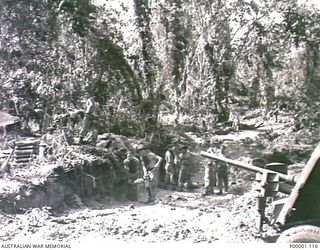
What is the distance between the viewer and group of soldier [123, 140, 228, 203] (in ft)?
23.1

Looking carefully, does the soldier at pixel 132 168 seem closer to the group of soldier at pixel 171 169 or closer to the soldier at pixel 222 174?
the group of soldier at pixel 171 169

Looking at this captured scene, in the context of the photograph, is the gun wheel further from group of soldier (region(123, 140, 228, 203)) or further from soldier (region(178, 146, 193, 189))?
soldier (region(178, 146, 193, 189))

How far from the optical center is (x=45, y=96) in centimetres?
727

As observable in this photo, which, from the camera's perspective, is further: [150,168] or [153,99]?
[153,99]

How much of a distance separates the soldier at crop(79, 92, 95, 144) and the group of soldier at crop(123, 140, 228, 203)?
634mm

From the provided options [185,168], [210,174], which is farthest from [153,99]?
[210,174]

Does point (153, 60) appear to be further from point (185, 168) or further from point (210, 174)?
point (210, 174)

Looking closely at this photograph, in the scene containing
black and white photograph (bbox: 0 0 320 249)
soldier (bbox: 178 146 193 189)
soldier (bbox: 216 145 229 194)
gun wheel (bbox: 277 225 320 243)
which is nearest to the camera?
gun wheel (bbox: 277 225 320 243)

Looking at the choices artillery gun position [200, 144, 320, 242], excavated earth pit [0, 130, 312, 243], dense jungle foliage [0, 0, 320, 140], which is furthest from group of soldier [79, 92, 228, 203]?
artillery gun position [200, 144, 320, 242]

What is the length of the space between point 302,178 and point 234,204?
2136 millimetres

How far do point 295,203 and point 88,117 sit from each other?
335 centimetres

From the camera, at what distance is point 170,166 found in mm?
7180

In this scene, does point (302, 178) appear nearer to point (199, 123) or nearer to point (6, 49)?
point (199, 123)

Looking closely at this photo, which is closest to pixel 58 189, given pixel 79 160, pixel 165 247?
pixel 79 160
